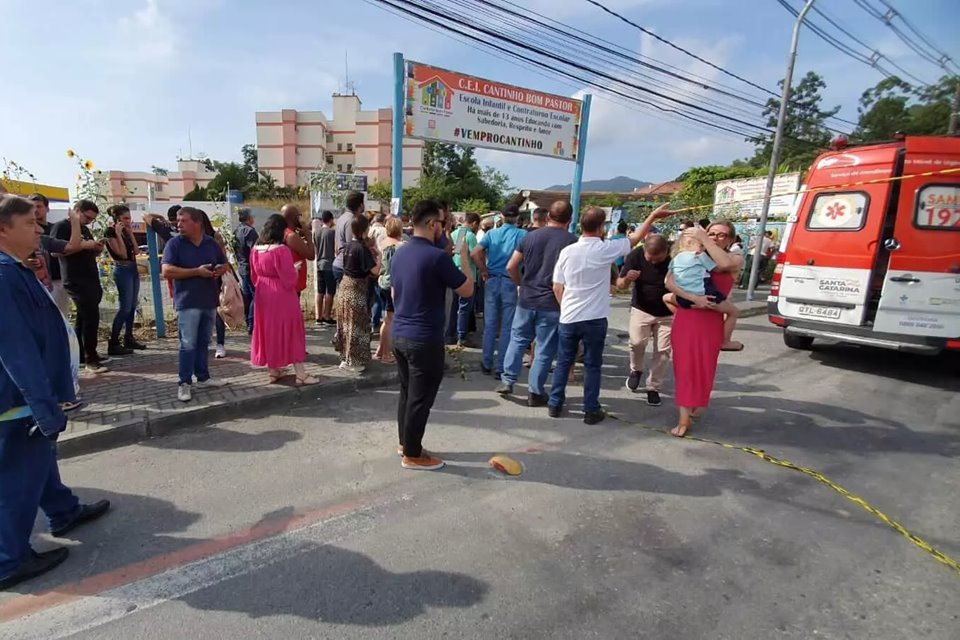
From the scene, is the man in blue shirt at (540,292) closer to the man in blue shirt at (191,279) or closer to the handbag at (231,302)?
the man in blue shirt at (191,279)

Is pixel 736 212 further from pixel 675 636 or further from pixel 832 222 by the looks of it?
pixel 675 636

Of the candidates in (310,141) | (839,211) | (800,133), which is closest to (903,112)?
(800,133)

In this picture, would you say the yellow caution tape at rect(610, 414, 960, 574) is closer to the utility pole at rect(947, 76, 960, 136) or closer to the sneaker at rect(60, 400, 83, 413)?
the sneaker at rect(60, 400, 83, 413)

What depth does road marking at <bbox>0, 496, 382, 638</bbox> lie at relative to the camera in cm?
220

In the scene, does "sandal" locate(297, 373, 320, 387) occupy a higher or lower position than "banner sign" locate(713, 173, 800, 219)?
lower

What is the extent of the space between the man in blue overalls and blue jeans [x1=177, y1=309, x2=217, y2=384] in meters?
1.93

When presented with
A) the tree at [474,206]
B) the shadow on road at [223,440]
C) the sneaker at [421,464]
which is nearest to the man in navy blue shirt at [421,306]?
the sneaker at [421,464]

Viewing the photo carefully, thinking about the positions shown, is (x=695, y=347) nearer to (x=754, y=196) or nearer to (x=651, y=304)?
(x=651, y=304)

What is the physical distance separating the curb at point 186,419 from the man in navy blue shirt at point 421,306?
1.78m

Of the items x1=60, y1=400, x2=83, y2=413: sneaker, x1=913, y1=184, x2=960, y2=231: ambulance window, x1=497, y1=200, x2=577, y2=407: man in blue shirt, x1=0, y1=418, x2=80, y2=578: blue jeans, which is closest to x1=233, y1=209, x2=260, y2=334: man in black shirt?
x1=60, y1=400, x2=83, y2=413: sneaker

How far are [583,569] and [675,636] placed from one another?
0.51 metres

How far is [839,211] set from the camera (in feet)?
21.2

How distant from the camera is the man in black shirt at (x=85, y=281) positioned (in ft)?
16.0

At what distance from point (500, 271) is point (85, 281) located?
13.7 feet
